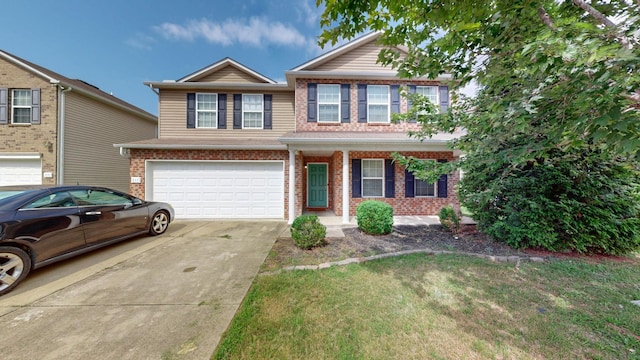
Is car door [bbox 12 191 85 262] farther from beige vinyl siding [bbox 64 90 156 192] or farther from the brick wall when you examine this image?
beige vinyl siding [bbox 64 90 156 192]

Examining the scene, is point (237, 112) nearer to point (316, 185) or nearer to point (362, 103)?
point (316, 185)

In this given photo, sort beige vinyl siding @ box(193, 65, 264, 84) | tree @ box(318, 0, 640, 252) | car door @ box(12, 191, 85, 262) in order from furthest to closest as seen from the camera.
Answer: beige vinyl siding @ box(193, 65, 264, 84), car door @ box(12, 191, 85, 262), tree @ box(318, 0, 640, 252)

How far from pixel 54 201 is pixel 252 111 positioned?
670 cm

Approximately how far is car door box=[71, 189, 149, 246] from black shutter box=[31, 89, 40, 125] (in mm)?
7683

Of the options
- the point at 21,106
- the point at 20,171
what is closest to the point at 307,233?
the point at 20,171

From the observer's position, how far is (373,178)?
8852mm

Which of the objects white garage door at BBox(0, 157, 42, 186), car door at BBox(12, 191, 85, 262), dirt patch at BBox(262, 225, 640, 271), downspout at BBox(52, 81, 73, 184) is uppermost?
downspout at BBox(52, 81, 73, 184)

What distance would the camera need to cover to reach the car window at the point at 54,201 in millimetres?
3670

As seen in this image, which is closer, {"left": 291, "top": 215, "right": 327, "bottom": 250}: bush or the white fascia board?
{"left": 291, "top": 215, "right": 327, "bottom": 250}: bush

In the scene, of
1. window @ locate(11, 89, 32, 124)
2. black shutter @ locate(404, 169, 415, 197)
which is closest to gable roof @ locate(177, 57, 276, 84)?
window @ locate(11, 89, 32, 124)

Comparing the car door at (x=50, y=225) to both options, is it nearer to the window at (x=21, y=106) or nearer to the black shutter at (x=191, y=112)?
the black shutter at (x=191, y=112)

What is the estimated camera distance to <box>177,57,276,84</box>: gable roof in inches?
366

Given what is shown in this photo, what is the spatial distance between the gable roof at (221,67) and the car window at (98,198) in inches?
243

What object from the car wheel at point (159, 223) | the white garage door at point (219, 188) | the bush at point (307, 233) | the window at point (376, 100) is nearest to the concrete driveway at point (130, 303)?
the bush at point (307, 233)
